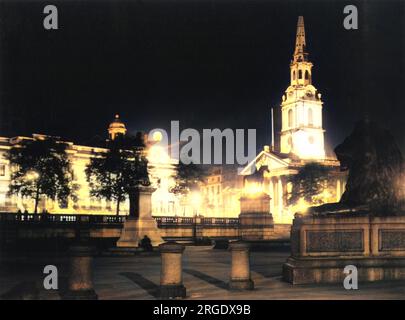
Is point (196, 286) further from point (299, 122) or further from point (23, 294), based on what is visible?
point (299, 122)

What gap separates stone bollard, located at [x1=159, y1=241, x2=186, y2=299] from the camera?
1521 centimetres

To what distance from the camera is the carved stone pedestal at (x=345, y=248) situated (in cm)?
1730

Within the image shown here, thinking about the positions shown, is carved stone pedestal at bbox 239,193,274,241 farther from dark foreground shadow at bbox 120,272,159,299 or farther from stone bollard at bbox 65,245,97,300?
stone bollard at bbox 65,245,97,300

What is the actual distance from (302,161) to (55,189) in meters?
66.6

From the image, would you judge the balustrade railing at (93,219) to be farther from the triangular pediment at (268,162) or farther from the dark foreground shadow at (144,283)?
the triangular pediment at (268,162)

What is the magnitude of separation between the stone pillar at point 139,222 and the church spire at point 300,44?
356 feet

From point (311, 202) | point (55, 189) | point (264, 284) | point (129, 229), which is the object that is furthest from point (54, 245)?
point (311, 202)

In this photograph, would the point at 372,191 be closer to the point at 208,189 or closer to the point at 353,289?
the point at 353,289

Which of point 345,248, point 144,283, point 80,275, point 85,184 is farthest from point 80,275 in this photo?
point 85,184

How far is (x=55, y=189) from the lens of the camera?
7294cm

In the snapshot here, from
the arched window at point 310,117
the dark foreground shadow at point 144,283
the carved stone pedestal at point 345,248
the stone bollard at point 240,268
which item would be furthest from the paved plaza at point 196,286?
the arched window at point 310,117

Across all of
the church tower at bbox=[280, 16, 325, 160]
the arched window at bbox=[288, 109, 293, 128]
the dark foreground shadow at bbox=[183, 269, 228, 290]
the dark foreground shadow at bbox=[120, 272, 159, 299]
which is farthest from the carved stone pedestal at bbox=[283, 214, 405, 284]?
the arched window at bbox=[288, 109, 293, 128]

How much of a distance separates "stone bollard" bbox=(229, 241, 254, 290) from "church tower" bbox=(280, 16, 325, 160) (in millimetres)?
124650

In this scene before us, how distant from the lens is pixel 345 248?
17.6 m
